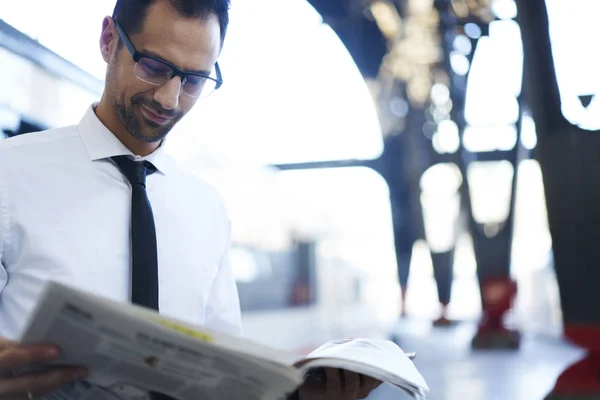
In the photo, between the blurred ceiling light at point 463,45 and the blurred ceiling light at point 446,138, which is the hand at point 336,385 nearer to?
the blurred ceiling light at point 463,45

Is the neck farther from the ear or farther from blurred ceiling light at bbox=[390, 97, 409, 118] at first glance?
blurred ceiling light at bbox=[390, 97, 409, 118]

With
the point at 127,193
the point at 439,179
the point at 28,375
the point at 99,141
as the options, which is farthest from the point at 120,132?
the point at 439,179

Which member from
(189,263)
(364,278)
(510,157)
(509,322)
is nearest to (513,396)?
(189,263)

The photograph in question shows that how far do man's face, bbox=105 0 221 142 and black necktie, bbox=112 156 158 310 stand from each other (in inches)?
4.1

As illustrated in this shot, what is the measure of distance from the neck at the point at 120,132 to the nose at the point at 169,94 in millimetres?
170

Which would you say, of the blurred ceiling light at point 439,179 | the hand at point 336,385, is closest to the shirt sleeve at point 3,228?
the hand at point 336,385

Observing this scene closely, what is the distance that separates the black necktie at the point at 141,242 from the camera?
1.51 m

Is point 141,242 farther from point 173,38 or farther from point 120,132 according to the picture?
point 173,38

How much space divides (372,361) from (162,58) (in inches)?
37.6

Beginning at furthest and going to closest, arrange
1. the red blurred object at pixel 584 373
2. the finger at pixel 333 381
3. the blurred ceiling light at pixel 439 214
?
the blurred ceiling light at pixel 439 214 < the red blurred object at pixel 584 373 < the finger at pixel 333 381

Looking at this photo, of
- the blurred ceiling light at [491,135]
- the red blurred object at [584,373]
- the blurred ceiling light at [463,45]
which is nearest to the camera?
the red blurred object at [584,373]

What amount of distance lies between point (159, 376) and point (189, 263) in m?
0.67

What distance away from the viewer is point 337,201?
14969 mm

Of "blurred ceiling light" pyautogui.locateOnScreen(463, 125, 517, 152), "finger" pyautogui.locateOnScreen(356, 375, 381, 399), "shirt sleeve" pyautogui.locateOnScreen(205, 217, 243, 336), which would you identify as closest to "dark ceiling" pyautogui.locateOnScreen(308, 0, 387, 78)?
"blurred ceiling light" pyautogui.locateOnScreen(463, 125, 517, 152)
